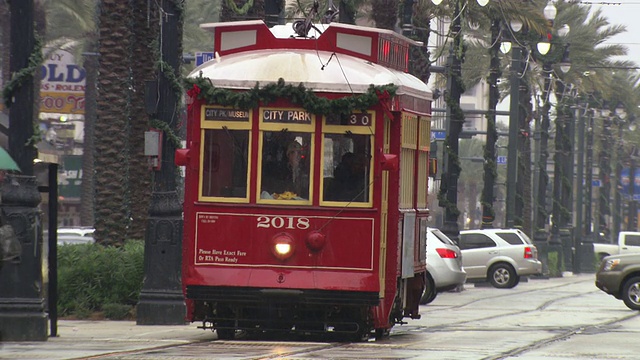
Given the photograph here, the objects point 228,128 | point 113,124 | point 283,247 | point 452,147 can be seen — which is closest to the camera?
point 283,247

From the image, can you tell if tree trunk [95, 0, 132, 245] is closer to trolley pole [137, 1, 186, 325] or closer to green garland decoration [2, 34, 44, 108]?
trolley pole [137, 1, 186, 325]

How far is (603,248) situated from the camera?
69.1m

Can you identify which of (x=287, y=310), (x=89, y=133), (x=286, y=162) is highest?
(x=89, y=133)

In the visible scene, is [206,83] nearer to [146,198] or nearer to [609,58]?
[146,198]

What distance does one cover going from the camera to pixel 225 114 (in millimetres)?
14859

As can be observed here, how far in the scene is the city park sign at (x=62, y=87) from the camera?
5784 centimetres

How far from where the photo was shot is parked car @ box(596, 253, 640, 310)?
26.4 meters

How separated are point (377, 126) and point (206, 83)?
1.89m

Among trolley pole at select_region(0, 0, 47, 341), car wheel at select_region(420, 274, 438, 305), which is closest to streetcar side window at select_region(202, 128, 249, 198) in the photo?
trolley pole at select_region(0, 0, 47, 341)

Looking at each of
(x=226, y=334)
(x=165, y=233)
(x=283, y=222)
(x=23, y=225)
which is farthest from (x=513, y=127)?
(x=23, y=225)

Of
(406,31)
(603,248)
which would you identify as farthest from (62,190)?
(406,31)

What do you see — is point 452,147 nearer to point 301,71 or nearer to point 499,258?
point 499,258

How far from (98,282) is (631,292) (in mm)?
10945

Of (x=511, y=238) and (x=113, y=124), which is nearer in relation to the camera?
(x=113, y=124)
